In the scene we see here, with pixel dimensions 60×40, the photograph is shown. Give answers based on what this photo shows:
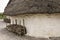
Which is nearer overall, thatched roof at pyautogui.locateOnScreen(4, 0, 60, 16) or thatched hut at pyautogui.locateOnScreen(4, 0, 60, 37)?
thatched roof at pyautogui.locateOnScreen(4, 0, 60, 16)

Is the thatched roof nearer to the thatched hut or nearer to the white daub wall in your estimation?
the thatched hut

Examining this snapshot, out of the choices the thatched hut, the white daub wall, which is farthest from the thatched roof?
the white daub wall

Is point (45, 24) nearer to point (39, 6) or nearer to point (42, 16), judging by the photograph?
point (42, 16)

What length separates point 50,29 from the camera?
36.6 ft

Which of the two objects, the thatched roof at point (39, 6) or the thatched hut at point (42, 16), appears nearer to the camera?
the thatched roof at point (39, 6)

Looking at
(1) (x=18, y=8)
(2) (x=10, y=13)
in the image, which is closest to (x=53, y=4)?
(1) (x=18, y=8)

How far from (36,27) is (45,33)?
0.68 m

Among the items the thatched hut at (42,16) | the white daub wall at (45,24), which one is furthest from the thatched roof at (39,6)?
the white daub wall at (45,24)

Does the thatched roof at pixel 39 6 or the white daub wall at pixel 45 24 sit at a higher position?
the thatched roof at pixel 39 6

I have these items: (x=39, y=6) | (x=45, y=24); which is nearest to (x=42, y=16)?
(x=45, y=24)

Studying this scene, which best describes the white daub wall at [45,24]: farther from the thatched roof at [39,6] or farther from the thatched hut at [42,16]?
the thatched roof at [39,6]

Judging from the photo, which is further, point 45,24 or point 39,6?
point 45,24

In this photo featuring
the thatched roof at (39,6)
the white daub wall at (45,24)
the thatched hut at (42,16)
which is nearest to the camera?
the thatched roof at (39,6)

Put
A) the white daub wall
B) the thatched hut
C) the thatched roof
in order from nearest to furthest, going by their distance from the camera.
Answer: the thatched roof
the thatched hut
the white daub wall
